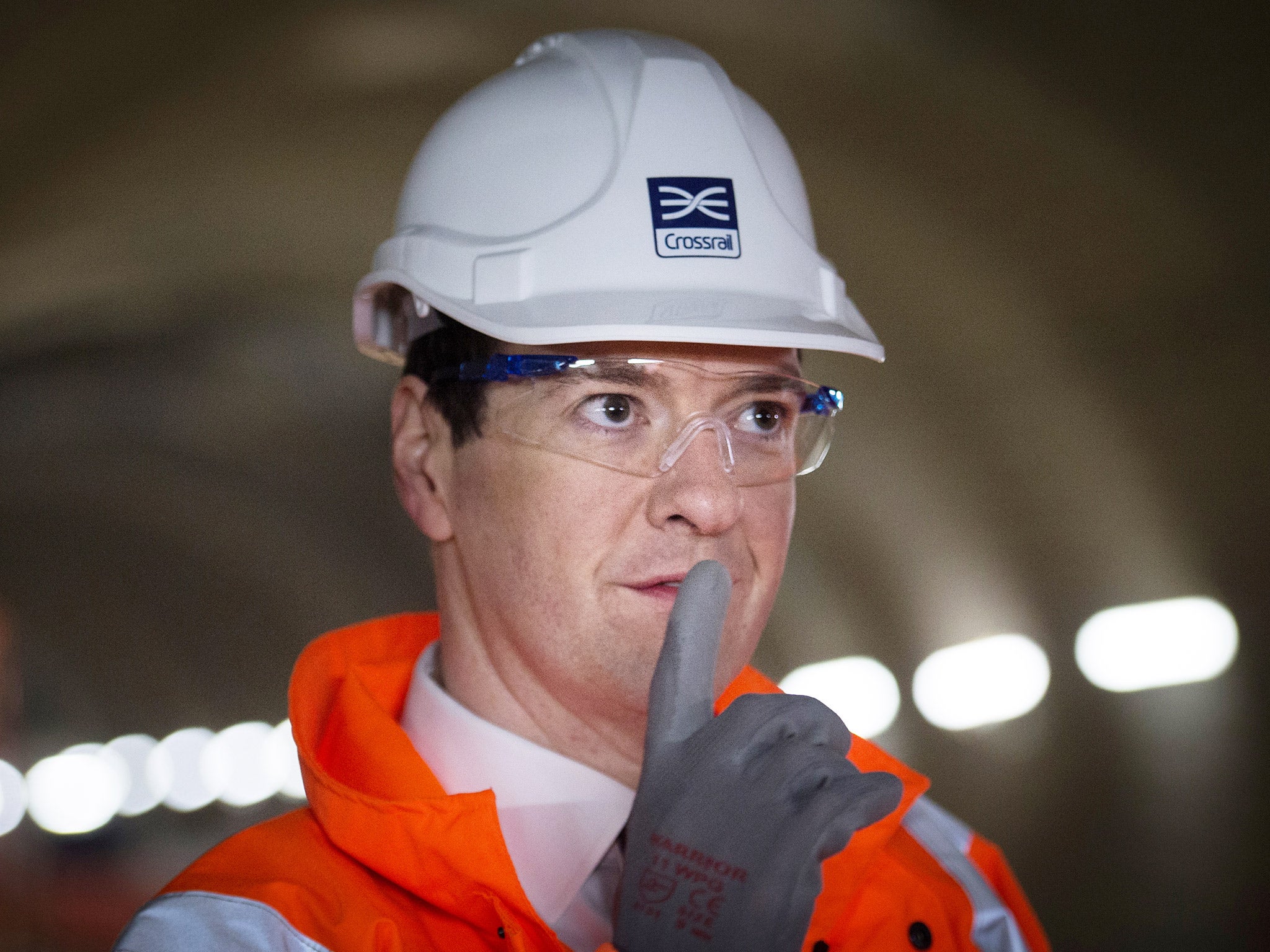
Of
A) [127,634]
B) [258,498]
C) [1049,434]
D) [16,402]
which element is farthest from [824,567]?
[127,634]

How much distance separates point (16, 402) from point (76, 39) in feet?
8.99

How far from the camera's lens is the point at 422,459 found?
2.44m

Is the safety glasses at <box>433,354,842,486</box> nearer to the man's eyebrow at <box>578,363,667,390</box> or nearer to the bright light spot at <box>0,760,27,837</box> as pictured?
the man's eyebrow at <box>578,363,667,390</box>

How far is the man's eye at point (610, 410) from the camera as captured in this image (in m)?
2.18

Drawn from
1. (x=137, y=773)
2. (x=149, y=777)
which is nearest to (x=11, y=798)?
(x=137, y=773)

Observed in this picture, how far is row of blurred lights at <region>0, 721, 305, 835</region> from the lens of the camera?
7.54m

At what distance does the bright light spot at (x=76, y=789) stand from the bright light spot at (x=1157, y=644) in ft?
19.5

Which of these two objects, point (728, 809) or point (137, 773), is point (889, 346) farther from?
point (137, 773)

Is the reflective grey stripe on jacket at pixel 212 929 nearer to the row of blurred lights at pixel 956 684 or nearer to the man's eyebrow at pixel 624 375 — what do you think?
the man's eyebrow at pixel 624 375

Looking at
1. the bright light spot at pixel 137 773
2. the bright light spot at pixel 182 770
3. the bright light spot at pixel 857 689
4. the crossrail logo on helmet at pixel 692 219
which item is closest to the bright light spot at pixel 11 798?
the bright light spot at pixel 137 773

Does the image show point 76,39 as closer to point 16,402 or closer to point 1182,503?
point 16,402

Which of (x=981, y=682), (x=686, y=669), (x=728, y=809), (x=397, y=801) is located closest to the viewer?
(x=728, y=809)

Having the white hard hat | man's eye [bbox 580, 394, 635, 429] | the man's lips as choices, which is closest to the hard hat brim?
the white hard hat

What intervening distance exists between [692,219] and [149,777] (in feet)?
29.3
